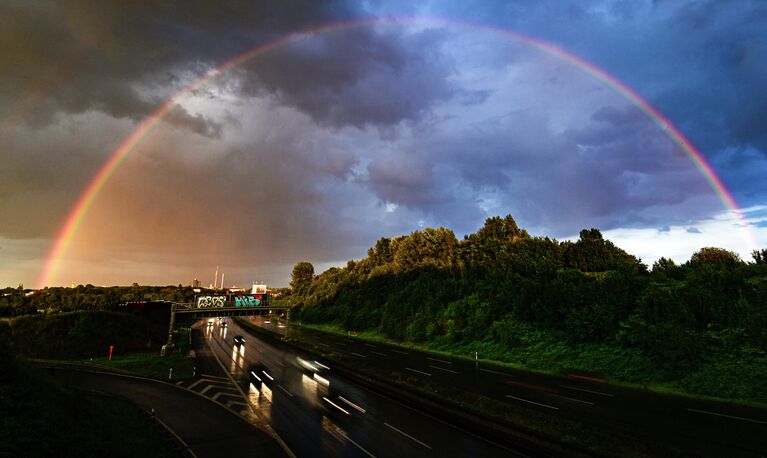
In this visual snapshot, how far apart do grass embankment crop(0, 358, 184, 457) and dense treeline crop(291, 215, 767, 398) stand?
3808 cm

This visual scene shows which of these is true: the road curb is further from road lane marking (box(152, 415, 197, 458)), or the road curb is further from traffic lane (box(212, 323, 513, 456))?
road lane marking (box(152, 415, 197, 458))

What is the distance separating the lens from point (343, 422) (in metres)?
20.0

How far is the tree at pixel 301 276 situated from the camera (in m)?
160

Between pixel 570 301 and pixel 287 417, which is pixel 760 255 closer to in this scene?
pixel 570 301

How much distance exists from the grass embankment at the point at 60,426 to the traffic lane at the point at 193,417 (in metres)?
1.15

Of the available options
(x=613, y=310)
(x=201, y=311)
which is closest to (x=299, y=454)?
(x=613, y=310)

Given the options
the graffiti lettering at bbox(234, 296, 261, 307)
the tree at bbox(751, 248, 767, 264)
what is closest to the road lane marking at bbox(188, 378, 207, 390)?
the graffiti lettering at bbox(234, 296, 261, 307)

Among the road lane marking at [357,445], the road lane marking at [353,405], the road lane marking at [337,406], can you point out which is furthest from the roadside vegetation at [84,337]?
the road lane marking at [357,445]

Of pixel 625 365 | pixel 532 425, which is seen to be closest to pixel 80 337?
pixel 532 425

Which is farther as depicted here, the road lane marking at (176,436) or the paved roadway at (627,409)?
the paved roadway at (627,409)

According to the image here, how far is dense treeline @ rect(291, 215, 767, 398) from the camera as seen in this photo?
96.0ft

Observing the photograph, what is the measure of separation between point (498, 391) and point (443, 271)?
52.6 metres

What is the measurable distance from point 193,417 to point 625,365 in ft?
123

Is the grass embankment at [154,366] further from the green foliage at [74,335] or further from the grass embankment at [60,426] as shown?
the green foliage at [74,335]
